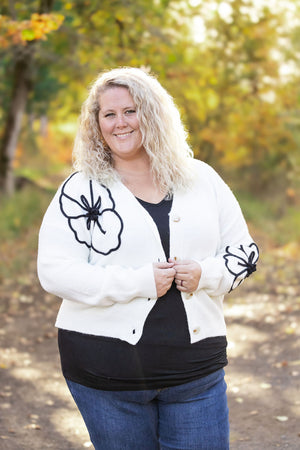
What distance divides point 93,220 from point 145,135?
44 cm

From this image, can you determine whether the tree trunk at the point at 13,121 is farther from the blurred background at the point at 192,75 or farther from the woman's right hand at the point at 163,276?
the woman's right hand at the point at 163,276

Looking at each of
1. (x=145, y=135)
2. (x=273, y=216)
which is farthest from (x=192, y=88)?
(x=145, y=135)

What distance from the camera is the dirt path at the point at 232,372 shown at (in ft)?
14.1

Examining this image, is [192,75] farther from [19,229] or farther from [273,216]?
[273,216]

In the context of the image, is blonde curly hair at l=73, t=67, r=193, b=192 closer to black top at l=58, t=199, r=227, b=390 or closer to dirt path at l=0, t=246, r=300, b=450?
black top at l=58, t=199, r=227, b=390

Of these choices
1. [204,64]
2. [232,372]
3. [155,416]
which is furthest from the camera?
[204,64]

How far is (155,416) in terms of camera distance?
2.39m

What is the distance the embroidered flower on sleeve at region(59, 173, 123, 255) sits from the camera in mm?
2297

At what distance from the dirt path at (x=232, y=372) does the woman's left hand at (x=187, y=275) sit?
2213 millimetres

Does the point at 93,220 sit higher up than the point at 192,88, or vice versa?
the point at 192,88

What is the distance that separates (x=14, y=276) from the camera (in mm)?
9156

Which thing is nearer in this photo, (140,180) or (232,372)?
(140,180)

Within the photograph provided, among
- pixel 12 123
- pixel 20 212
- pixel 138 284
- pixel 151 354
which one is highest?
pixel 12 123

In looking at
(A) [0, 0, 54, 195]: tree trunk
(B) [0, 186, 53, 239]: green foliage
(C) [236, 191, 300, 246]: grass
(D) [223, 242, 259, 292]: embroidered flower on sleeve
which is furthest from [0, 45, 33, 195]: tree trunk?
(D) [223, 242, 259, 292]: embroidered flower on sleeve
